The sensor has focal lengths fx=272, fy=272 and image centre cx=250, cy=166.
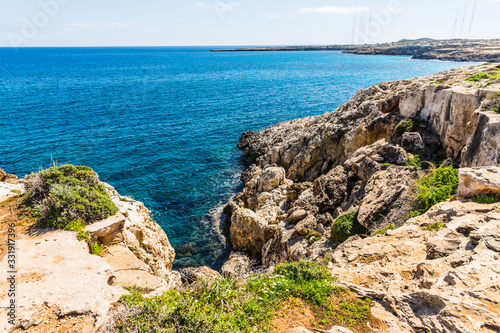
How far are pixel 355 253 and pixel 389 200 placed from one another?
5.14 meters

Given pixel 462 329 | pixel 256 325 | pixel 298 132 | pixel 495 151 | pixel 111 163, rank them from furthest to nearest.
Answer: pixel 298 132, pixel 111 163, pixel 495 151, pixel 256 325, pixel 462 329

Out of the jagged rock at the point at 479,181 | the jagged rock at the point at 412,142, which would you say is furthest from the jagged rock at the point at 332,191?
the jagged rock at the point at 479,181

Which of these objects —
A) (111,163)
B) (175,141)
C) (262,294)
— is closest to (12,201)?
(262,294)

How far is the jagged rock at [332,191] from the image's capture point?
21.5 meters

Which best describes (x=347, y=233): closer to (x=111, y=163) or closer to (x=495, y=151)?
(x=495, y=151)

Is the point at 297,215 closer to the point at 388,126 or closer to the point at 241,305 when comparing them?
the point at 388,126

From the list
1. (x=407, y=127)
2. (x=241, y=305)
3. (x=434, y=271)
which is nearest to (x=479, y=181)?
(x=434, y=271)

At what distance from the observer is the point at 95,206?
1398 centimetres

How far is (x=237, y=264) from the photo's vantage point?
22.6 metres

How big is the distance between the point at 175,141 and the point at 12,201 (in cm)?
3148

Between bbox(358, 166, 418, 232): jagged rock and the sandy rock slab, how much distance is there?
1277 cm

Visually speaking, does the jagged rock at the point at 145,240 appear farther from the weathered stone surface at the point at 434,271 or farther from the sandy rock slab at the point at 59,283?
the weathered stone surface at the point at 434,271

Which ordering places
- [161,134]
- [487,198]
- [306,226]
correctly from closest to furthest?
[487,198] → [306,226] → [161,134]

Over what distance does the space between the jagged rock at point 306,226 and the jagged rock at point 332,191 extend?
1.81m
